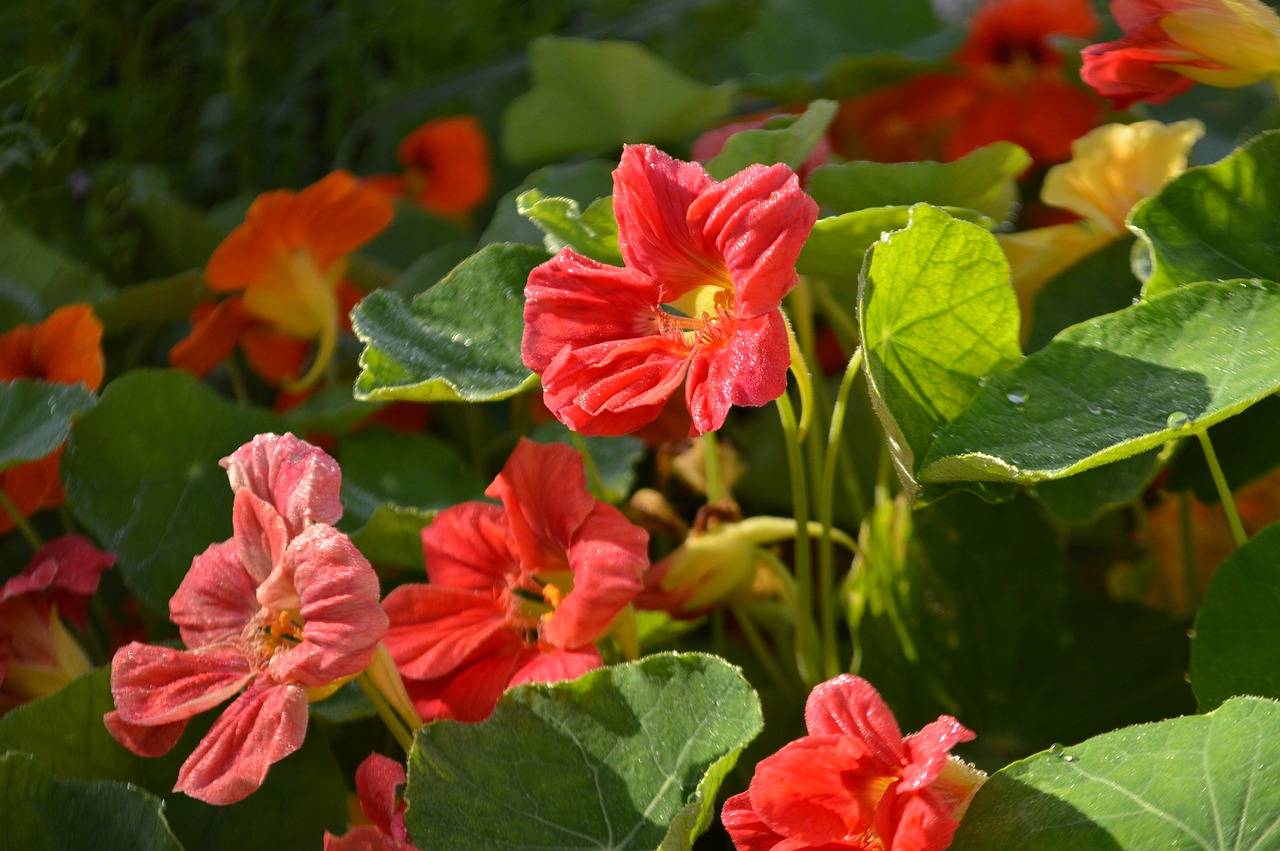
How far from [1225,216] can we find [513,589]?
34 cm

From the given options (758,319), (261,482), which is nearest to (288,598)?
(261,482)

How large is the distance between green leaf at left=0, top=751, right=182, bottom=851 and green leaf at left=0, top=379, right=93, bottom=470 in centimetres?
14

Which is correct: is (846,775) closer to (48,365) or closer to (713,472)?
(713,472)

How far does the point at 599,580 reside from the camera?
45 centimetres

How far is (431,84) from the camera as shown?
1083 mm

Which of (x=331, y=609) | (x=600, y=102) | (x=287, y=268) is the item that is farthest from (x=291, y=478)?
(x=600, y=102)

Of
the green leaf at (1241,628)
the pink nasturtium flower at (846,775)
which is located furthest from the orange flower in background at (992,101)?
the pink nasturtium flower at (846,775)

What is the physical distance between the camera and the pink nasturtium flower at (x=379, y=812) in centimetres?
42

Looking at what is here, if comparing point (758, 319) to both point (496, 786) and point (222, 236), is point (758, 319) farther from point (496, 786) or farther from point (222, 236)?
point (222, 236)

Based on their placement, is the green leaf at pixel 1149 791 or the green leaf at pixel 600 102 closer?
the green leaf at pixel 1149 791

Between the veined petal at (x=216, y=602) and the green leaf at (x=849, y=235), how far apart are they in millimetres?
255

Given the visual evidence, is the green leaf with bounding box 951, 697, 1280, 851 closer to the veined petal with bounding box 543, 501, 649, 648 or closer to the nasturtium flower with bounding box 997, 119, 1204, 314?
the veined petal with bounding box 543, 501, 649, 648

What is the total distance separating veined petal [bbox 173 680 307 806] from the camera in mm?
402

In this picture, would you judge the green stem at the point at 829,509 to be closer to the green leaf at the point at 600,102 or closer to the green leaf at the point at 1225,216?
the green leaf at the point at 1225,216
